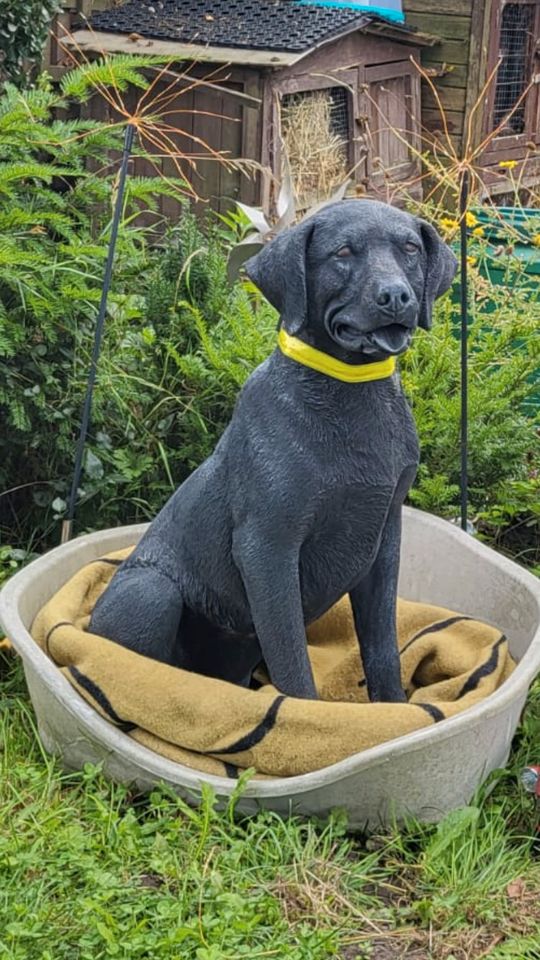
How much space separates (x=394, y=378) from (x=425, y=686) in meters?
0.86

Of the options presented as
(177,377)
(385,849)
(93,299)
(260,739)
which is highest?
(93,299)

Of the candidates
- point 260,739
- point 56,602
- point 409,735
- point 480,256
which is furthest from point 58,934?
point 480,256

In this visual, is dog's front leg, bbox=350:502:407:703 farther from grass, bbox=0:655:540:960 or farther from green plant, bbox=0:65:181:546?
A: green plant, bbox=0:65:181:546

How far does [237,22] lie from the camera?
7867mm

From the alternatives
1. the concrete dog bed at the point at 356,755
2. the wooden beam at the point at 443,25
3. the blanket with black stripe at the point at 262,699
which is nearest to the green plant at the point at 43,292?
the concrete dog bed at the point at 356,755

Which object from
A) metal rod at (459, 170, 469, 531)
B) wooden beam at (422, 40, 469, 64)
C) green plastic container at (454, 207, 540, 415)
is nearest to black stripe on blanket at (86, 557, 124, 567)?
metal rod at (459, 170, 469, 531)

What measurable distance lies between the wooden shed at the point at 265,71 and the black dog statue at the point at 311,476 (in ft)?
14.8

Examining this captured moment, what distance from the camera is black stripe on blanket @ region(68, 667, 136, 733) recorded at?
277 centimetres

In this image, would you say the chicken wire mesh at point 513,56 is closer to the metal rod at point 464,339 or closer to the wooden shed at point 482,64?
the wooden shed at point 482,64

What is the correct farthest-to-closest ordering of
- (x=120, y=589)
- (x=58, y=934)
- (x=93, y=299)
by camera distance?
(x=93, y=299) < (x=120, y=589) < (x=58, y=934)

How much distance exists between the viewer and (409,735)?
2.52 meters

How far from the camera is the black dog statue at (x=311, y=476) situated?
8.18ft

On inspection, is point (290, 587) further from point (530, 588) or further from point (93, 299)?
point (93, 299)

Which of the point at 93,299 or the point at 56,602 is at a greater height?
the point at 93,299
